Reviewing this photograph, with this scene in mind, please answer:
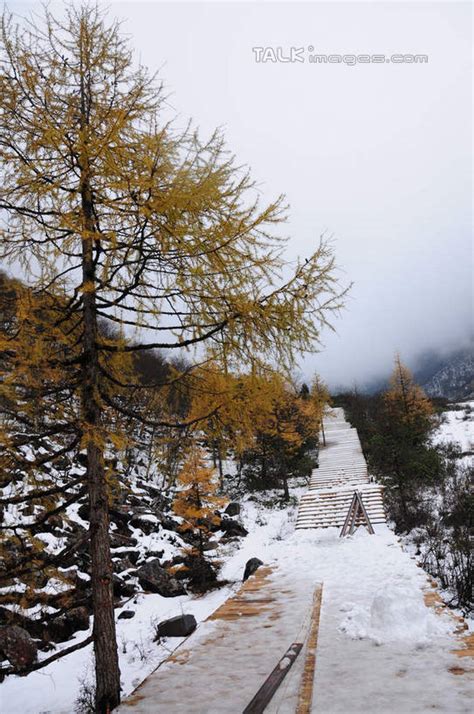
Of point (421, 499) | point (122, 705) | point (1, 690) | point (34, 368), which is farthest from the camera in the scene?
point (421, 499)

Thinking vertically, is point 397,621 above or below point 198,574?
above

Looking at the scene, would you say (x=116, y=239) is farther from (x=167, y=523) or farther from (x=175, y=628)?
(x=167, y=523)

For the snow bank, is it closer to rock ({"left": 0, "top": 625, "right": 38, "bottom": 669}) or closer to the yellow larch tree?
the yellow larch tree

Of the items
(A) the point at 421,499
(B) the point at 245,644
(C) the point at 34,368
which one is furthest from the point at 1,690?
(A) the point at 421,499

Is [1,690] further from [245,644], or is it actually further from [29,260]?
[29,260]

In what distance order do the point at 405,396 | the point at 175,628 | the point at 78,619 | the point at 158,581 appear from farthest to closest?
the point at 405,396, the point at 158,581, the point at 78,619, the point at 175,628

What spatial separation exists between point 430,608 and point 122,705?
3.82 metres

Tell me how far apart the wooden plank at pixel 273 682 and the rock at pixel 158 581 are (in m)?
9.13

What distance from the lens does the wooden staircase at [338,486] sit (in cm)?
1506

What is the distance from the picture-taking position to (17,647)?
27.6ft

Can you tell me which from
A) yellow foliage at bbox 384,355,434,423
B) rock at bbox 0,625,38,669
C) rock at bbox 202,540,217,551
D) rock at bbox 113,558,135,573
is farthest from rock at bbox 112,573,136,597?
yellow foliage at bbox 384,355,434,423

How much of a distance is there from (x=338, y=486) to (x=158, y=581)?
11440 mm

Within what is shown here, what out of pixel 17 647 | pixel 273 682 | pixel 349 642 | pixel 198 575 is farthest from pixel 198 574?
pixel 273 682

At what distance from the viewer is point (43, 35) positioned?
4.85m
